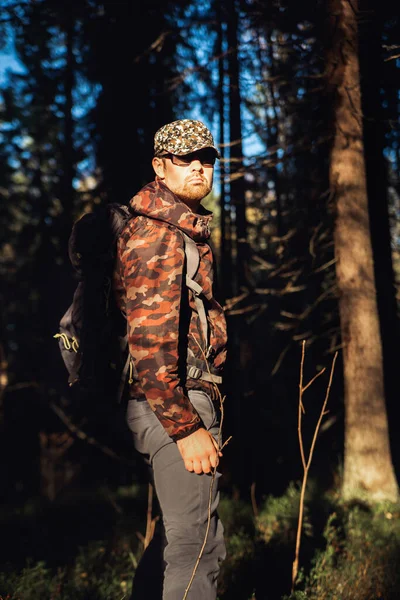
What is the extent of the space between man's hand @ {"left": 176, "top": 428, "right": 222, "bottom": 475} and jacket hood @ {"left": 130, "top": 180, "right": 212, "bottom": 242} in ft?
3.19

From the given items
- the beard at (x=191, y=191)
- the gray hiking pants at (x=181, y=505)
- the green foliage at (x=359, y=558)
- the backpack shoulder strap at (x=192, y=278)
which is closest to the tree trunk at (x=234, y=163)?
the green foliage at (x=359, y=558)

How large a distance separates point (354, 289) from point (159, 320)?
3.70 metres

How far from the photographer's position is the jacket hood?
264cm

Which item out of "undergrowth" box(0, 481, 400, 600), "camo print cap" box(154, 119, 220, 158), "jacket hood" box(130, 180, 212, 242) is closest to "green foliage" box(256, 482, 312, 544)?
"undergrowth" box(0, 481, 400, 600)

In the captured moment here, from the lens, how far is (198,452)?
2412 mm

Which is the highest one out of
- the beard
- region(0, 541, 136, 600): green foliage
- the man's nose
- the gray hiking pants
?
the man's nose

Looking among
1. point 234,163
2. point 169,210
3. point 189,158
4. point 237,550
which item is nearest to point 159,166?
point 189,158

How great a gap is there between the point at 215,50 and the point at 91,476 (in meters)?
9.79

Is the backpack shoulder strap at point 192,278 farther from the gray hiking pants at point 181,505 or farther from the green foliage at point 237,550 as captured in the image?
the green foliage at point 237,550

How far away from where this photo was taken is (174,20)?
31.3ft

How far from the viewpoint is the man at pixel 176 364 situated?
7.90 feet

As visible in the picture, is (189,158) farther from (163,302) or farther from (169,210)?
(163,302)

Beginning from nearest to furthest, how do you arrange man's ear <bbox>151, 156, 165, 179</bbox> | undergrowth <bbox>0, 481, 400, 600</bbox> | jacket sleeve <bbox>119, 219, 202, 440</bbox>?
1. jacket sleeve <bbox>119, 219, 202, 440</bbox>
2. man's ear <bbox>151, 156, 165, 179</bbox>
3. undergrowth <bbox>0, 481, 400, 600</bbox>

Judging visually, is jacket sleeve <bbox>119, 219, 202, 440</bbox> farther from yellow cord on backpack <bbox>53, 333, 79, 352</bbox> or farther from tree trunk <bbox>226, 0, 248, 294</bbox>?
tree trunk <bbox>226, 0, 248, 294</bbox>
